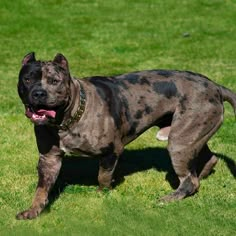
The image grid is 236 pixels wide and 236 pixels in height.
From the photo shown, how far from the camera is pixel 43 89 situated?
686 centimetres

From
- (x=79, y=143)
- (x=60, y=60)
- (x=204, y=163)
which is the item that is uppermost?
(x=60, y=60)

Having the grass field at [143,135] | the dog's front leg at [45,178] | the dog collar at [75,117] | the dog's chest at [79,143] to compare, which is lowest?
the grass field at [143,135]

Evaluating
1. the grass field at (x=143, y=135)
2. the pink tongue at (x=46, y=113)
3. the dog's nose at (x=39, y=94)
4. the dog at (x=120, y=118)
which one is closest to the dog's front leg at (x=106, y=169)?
the dog at (x=120, y=118)

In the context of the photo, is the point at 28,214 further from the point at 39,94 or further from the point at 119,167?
the point at 119,167

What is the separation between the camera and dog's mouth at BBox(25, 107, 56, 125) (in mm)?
6949

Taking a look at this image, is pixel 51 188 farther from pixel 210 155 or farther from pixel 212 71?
pixel 212 71

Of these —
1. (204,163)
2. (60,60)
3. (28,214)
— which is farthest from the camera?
(204,163)

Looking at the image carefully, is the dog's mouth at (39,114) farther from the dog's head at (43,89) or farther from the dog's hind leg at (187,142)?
the dog's hind leg at (187,142)

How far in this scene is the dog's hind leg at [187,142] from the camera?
7.79m

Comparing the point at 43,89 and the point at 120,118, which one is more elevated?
the point at 43,89

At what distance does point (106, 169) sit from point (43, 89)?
1449mm

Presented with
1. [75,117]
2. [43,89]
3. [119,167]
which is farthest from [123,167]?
[43,89]

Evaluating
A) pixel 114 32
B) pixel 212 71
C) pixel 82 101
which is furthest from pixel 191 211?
pixel 114 32

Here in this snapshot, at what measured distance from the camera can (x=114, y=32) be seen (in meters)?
18.7
